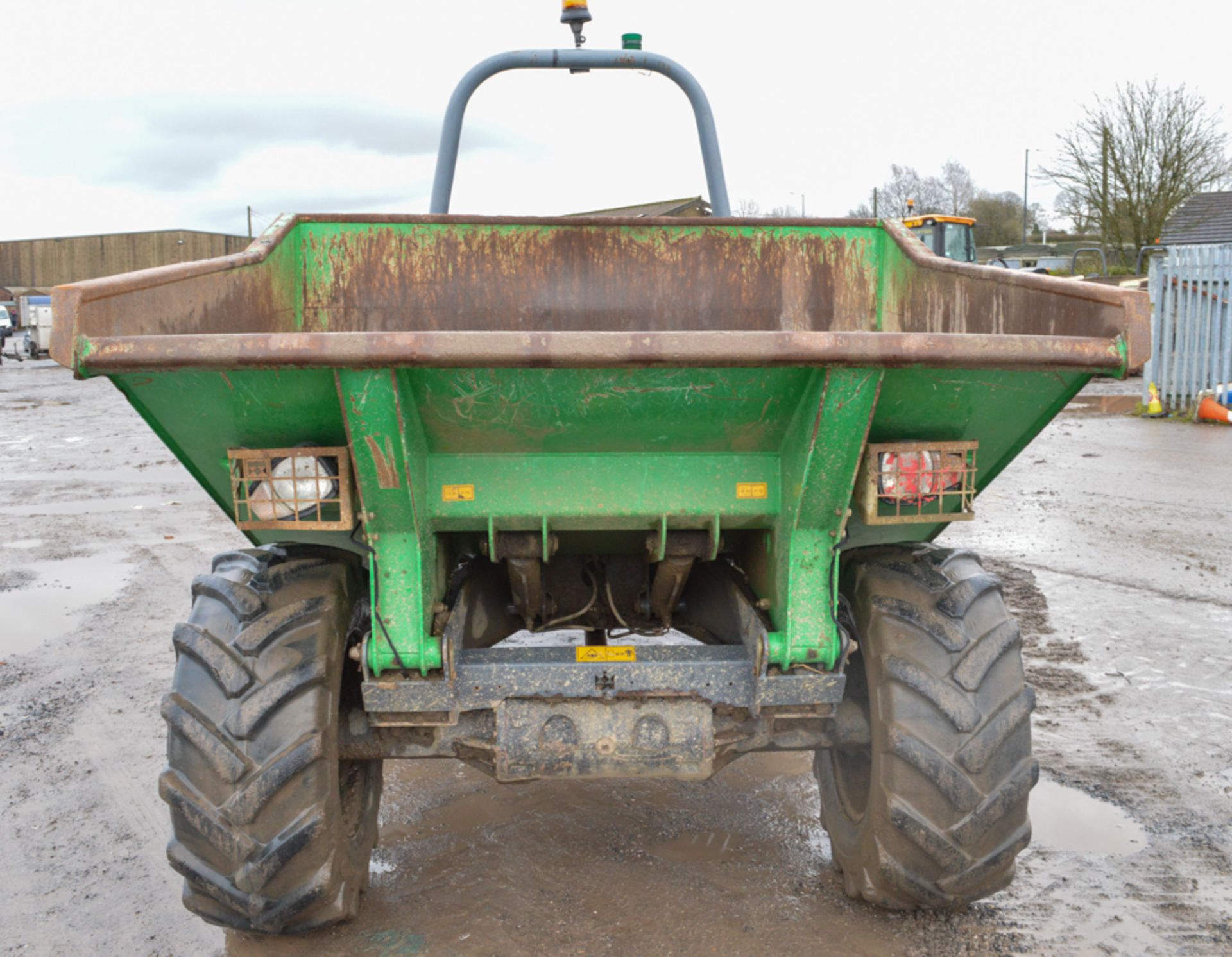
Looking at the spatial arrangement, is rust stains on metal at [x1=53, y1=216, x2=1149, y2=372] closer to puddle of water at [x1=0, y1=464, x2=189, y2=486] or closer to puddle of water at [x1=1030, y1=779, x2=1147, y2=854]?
puddle of water at [x1=1030, y1=779, x2=1147, y2=854]

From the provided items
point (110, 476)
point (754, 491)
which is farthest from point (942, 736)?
point (110, 476)

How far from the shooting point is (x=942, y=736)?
2.42m

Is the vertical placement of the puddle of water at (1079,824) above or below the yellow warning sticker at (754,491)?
below

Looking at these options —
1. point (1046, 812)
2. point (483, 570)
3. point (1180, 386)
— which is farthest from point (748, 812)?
point (1180, 386)

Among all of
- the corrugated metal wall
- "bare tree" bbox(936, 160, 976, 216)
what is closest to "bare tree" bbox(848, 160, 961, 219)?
"bare tree" bbox(936, 160, 976, 216)

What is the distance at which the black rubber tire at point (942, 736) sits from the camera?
241 cm

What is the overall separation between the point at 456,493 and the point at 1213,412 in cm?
1186

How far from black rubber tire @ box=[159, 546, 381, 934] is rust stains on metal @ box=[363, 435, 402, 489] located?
397 mm

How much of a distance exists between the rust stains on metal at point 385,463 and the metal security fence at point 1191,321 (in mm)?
11988

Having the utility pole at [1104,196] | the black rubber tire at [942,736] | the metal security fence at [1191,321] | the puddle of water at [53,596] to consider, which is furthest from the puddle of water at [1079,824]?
the utility pole at [1104,196]

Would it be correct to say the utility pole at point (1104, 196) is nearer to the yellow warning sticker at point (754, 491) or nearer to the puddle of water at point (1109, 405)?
the puddle of water at point (1109, 405)

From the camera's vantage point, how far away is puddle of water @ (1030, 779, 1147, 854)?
3.17 meters

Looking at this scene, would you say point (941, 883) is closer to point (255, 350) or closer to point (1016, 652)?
point (1016, 652)

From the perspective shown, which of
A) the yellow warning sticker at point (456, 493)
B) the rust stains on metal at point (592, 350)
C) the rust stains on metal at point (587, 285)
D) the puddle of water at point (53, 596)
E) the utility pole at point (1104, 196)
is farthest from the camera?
the utility pole at point (1104, 196)
